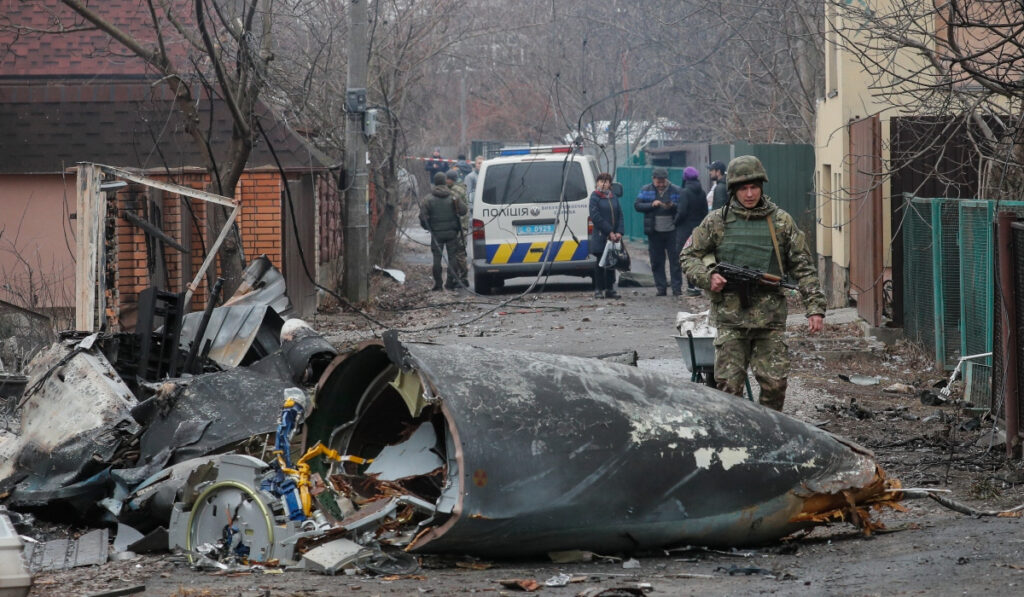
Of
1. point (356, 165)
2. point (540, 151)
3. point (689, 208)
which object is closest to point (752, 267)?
point (356, 165)

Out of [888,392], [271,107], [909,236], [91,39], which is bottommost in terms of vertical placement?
[888,392]

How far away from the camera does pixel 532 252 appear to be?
19328 millimetres

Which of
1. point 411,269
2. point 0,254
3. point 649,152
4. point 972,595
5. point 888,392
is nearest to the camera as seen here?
point 972,595

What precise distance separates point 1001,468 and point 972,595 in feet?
9.22

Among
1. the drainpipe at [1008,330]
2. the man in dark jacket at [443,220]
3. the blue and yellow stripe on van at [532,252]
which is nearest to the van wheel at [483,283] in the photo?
the man in dark jacket at [443,220]

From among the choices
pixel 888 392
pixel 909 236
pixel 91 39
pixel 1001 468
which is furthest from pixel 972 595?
pixel 91 39

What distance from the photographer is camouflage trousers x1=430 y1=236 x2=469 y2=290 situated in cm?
2005

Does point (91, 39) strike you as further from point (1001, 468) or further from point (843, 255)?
point (1001, 468)

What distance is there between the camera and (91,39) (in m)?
18.0

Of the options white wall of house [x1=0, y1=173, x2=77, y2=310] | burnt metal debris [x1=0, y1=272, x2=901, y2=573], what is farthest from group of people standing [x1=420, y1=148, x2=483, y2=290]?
burnt metal debris [x1=0, y1=272, x2=901, y2=573]

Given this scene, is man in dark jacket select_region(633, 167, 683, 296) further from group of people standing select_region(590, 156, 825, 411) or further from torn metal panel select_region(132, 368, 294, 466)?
torn metal panel select_region(132, 368, 294, 466)

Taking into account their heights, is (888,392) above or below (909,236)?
below

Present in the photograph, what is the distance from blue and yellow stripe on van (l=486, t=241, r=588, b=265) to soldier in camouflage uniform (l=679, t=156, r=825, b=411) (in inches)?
465

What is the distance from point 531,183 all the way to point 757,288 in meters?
12.3
